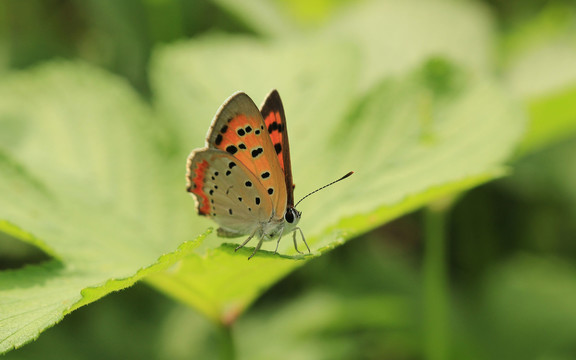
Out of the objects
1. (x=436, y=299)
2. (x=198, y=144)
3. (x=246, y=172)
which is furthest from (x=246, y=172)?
(x=436, y=299)

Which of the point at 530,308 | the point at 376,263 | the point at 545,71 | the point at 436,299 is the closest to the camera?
the point at 436,299

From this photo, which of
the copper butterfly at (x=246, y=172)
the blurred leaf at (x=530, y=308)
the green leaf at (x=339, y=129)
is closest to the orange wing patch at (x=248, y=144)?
the copper butterfly at (x=246, y=172)

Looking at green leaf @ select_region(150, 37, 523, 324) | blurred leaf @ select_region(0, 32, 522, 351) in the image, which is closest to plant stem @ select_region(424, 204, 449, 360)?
green leaf @ select_region(150, 37, 523, 324)

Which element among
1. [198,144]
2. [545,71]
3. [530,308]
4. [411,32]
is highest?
[411,32]

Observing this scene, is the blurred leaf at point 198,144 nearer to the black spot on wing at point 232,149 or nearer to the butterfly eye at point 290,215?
the butterfly eye at point 290,215

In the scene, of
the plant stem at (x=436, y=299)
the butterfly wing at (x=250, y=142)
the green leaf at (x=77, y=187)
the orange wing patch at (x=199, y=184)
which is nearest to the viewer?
the green leaf at (x=77, y=187)

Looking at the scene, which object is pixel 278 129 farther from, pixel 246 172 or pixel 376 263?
pixel 376 263

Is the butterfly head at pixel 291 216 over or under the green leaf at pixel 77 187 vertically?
under
